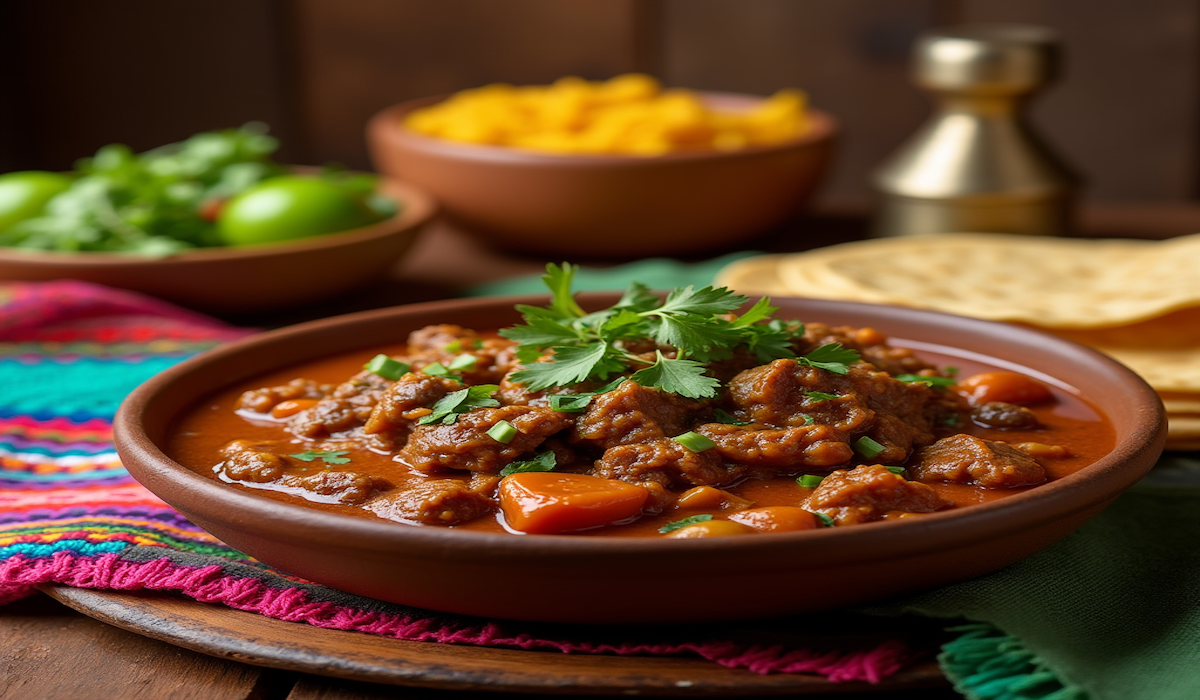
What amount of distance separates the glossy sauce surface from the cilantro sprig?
0.74 feet

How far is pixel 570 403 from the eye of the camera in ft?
6.85

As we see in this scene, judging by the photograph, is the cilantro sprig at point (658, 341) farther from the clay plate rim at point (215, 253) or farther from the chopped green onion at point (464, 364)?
the clay plate rim at point (215, 253)

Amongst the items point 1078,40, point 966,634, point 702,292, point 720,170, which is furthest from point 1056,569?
point 1078,40

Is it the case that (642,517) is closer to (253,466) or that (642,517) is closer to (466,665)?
(466,665)

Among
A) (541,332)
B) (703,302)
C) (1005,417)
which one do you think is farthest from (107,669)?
(1005,417)

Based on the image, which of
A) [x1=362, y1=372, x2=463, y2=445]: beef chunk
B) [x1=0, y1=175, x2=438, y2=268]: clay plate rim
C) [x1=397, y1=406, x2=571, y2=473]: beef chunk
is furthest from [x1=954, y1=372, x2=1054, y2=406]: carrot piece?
[x1=0, y1=175, x2=438, y2=268]: clay plate rim

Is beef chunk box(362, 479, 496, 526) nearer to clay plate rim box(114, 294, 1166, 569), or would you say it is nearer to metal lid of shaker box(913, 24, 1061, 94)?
clay plate rim box(114, 294, 1166, 569)

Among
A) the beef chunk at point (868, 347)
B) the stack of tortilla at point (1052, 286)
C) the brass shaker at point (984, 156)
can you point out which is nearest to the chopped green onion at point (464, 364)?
the beef chunk at point (868, 347)

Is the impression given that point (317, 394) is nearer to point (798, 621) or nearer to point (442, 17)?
point (798, 621)

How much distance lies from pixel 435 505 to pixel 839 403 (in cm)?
69

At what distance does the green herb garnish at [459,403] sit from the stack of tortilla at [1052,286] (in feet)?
3.83

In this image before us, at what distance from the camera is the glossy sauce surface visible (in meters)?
1.87

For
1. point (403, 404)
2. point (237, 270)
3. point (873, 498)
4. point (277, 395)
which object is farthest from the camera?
point (237, 270)

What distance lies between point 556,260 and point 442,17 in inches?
155
